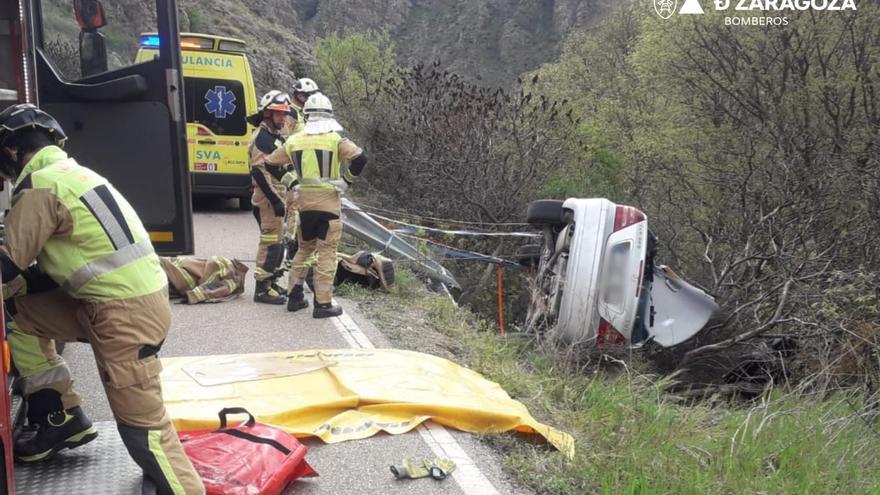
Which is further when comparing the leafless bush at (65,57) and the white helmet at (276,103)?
the white helmet at (276,103)

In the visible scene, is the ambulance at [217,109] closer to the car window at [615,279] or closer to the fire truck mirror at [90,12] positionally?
the car window at [615,279]

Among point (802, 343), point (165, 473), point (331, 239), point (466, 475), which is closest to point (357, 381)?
point (466, 475)

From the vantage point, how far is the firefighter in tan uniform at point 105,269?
10.4 ft

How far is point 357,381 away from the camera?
5.15 m

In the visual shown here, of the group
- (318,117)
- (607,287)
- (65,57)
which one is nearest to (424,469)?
(65,57)

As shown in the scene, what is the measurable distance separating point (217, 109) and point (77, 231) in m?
10.3

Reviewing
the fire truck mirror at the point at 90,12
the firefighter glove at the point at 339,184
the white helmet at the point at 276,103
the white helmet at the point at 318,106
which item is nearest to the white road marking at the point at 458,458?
the fire truck mirror at the point at 90,12

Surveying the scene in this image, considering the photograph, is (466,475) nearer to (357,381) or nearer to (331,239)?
(357,381)

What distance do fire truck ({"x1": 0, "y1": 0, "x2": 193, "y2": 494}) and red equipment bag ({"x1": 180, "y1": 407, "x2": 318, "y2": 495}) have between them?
1.54 metres

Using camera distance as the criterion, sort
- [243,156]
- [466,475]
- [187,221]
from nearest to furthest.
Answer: [466,475] < [187,221] < [243,156]

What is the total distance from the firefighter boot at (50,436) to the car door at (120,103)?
4.60 feet

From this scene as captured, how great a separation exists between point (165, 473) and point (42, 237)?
1066mm

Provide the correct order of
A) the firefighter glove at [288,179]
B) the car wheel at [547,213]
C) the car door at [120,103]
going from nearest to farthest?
the car door at [120,103] < the firefighter glove at [288,179] < the car wheel at [547,213]

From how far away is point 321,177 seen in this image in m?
7.25
